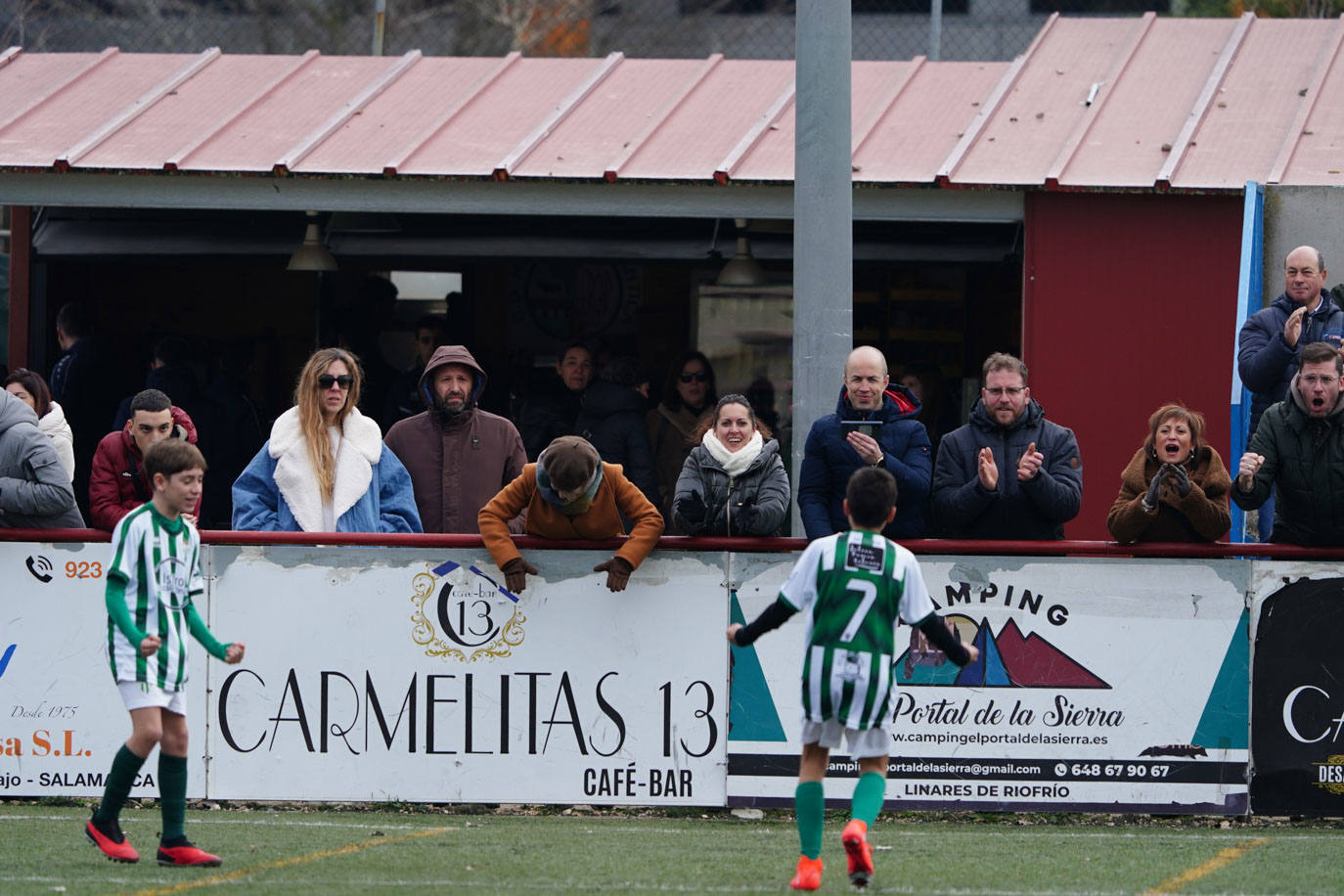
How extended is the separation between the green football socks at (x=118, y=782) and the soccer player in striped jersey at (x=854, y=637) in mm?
2421

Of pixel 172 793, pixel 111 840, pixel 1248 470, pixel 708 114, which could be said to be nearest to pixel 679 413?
pixel 708 114

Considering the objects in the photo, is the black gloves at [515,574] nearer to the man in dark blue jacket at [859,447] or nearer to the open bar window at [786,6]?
the man in dark blue jacket at [859,447]

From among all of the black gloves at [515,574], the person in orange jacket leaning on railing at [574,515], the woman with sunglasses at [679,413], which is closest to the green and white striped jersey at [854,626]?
the person in orange jacket leaning on railing at [574,515]

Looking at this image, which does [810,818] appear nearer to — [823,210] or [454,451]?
[454,451]

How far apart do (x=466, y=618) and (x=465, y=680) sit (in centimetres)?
29

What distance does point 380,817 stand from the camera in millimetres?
8086

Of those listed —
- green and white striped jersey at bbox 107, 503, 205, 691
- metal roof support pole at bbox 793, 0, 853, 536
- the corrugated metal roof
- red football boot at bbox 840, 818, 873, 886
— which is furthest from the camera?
the corrugated metal roof

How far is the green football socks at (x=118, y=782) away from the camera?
6520mm

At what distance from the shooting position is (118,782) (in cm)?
654

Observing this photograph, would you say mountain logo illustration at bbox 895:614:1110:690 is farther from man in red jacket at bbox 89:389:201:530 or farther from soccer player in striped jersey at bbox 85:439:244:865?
man in red jacket at bbox 89:389:201:530

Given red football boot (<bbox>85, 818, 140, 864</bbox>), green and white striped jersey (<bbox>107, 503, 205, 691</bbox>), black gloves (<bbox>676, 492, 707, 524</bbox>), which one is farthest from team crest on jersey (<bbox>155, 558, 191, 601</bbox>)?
black gloves (<bbox>676, 492, 707, 524</bbox>)

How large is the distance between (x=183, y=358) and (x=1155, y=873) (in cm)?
775

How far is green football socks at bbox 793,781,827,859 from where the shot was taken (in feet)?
20.2

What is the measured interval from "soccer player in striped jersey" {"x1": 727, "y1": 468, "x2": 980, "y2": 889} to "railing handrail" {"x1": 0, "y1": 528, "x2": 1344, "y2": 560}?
6.46ft
